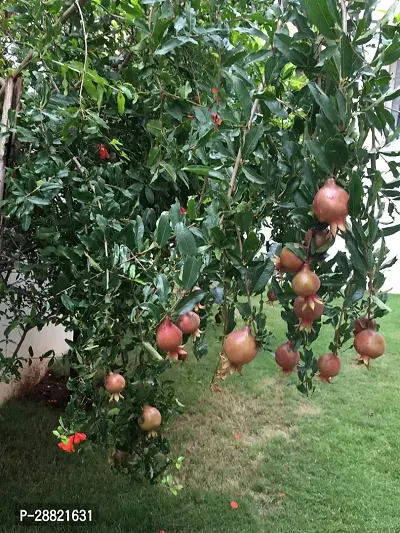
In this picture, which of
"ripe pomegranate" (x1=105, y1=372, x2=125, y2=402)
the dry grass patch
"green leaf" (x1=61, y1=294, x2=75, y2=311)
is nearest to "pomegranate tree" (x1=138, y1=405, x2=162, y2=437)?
"ripe pomegranate" (x1=105, y1=372, x2=125, y2=402)

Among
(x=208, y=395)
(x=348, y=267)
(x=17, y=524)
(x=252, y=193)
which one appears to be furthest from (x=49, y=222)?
(x=208, y=395)

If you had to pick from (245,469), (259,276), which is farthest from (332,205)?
(245,469)

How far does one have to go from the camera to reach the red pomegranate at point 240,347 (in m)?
0.74

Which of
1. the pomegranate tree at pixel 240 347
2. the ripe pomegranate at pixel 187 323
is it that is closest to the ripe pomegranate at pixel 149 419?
the ripe pomegranate at pixel 187 323

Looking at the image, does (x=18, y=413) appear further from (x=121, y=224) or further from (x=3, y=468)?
(x=121, y=224)

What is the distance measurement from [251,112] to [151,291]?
1.23ft

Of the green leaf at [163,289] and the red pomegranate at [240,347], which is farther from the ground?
→ the green leaf at [163,289]

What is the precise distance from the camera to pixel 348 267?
79 centimetres

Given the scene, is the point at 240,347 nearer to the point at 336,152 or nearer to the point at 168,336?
the point at 168,336

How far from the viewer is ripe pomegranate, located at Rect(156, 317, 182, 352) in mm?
817

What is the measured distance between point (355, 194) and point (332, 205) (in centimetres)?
4

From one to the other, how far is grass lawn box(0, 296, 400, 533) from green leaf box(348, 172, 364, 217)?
Result: 3.63ft

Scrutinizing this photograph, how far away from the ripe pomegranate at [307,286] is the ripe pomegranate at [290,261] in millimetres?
22

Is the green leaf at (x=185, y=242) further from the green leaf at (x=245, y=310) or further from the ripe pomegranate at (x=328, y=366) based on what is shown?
the ripe pomegranate at (x=328, y=366)
